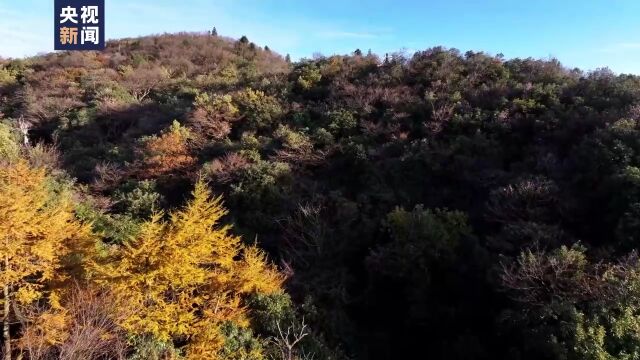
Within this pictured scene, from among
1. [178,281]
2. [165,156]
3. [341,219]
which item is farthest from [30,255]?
[165,156]

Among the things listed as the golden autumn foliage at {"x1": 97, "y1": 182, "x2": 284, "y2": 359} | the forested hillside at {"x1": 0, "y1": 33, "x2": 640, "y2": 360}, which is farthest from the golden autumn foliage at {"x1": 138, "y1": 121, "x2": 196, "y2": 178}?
the golden autumn foliage at {"x1": 97, "y1": 182, "x2": 284, "y2": 359}

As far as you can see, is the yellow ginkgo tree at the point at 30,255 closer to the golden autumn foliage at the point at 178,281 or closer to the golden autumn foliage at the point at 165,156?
the golden autumn foliage at the point at 178,281

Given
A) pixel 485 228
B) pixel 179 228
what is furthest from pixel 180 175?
pixel 485 228

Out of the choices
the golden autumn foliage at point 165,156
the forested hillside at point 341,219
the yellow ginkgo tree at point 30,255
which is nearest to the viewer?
the yellow ginkgo tree at point 30,255

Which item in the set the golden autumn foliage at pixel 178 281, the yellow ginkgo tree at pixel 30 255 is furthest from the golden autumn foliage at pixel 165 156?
the golden autumn foliage at pixel 178 281

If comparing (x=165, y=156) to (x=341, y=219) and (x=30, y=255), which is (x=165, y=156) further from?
(x=30, y=255)

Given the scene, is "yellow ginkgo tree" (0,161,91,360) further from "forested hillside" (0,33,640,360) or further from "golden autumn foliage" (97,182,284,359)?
"golden autumn foliage" (97,182,284,359)
